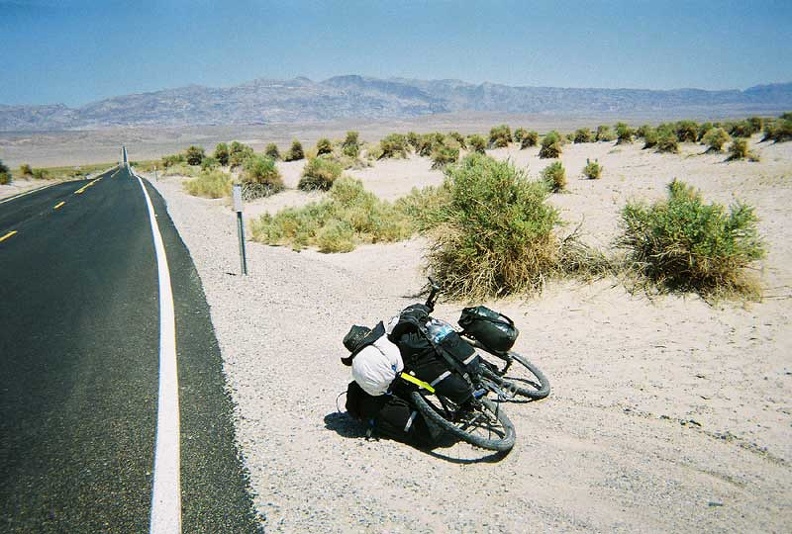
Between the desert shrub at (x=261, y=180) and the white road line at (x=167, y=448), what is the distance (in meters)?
17.7

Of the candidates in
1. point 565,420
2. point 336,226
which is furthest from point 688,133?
point 565,420

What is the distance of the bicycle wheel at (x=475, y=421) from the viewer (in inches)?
151

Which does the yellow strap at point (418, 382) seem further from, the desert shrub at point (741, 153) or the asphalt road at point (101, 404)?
the desert shrub at point (741, 153)

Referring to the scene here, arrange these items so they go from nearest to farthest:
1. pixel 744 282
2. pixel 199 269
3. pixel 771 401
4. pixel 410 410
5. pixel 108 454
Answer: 1. pixel 108 454
2. pixel 410 410
3. pixel 771 401
4. pixel 744 282
5. pixel 199 269

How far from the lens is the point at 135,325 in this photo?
6.28 m

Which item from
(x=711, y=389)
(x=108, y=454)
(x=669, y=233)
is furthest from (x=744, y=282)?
(x=108, y=454)

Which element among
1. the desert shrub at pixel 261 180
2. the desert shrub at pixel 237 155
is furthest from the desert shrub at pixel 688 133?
the desert shrub at pixel 237 155

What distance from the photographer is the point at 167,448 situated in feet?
11.9

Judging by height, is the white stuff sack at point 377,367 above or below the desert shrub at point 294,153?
A: below

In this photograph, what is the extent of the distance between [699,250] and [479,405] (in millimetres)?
4295

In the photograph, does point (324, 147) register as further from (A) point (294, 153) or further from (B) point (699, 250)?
(B) point (699, 250)

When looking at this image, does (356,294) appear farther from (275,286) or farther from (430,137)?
(430,137)

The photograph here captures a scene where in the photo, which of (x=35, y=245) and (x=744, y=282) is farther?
(x=35, y=245)

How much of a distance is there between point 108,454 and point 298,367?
1945 millimetres
